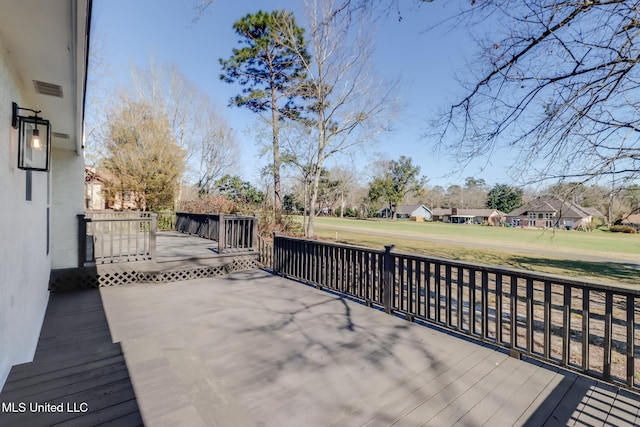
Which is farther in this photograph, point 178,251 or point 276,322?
point 178,251

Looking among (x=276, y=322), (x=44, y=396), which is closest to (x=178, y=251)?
(x=276, y=322)

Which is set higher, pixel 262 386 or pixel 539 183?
pixel 539 183

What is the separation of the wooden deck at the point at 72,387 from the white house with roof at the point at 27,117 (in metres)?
0.15

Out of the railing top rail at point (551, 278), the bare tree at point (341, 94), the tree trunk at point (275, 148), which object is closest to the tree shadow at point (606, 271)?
the bare tree at point (341, 94)

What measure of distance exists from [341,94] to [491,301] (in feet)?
35.5

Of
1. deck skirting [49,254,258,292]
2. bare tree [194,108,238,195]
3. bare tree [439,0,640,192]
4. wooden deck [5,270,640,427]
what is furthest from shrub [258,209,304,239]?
bare tree [194,108,238,195]

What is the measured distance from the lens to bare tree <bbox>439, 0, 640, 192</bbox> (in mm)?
3721

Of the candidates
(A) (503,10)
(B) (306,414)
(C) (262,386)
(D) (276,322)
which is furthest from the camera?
(A) (503,10)

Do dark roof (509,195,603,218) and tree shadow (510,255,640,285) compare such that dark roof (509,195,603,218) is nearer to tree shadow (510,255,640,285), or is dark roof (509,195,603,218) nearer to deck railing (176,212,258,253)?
deck railing (176,212,258,253)

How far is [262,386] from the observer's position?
2.24m

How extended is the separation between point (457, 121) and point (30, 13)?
511cm

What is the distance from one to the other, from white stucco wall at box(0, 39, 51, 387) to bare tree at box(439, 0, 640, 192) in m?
4.80

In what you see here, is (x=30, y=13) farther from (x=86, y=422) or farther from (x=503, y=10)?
(x=503, y=10)

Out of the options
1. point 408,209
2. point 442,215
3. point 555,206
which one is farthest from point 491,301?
point 408,209
